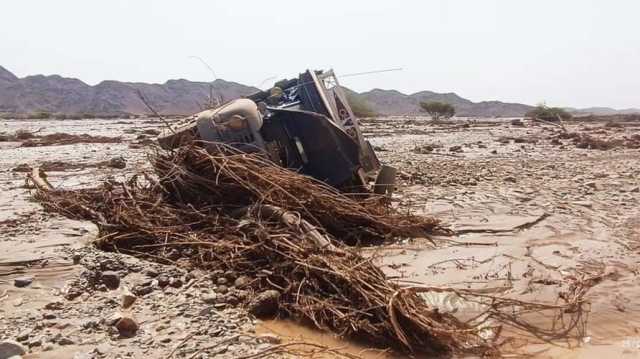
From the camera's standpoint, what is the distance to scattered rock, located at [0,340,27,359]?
3531 mm

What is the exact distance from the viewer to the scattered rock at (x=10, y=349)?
353cm

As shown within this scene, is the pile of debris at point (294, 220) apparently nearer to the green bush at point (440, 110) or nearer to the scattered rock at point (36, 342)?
the scattered rock at point (36, 342)

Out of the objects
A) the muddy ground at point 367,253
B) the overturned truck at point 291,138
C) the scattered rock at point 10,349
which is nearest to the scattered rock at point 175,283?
the muddy ground at point 367,253

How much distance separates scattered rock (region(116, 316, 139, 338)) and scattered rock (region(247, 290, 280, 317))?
0.89 m

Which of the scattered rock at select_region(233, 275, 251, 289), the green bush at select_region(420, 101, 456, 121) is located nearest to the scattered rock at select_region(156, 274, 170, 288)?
the scattered rock at select_region(233, 275, 251, 289)

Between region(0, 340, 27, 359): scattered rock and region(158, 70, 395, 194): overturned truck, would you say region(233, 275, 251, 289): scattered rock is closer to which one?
region(0, 340, 27, 359): scattered rock

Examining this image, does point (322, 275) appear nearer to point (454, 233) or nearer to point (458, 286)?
point (458, 286)

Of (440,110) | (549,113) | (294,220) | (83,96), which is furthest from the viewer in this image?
(83,96)

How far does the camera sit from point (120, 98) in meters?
92.1

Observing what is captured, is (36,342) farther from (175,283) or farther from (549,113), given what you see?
(549,113)

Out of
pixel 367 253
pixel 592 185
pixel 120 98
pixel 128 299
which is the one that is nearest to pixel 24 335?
pixel 128 299

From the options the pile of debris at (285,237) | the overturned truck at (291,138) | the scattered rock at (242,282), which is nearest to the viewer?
the pile of debris at (285,237)

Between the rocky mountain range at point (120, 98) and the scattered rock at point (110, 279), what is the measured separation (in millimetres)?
Result: 74510

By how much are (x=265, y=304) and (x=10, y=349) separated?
1768mm
